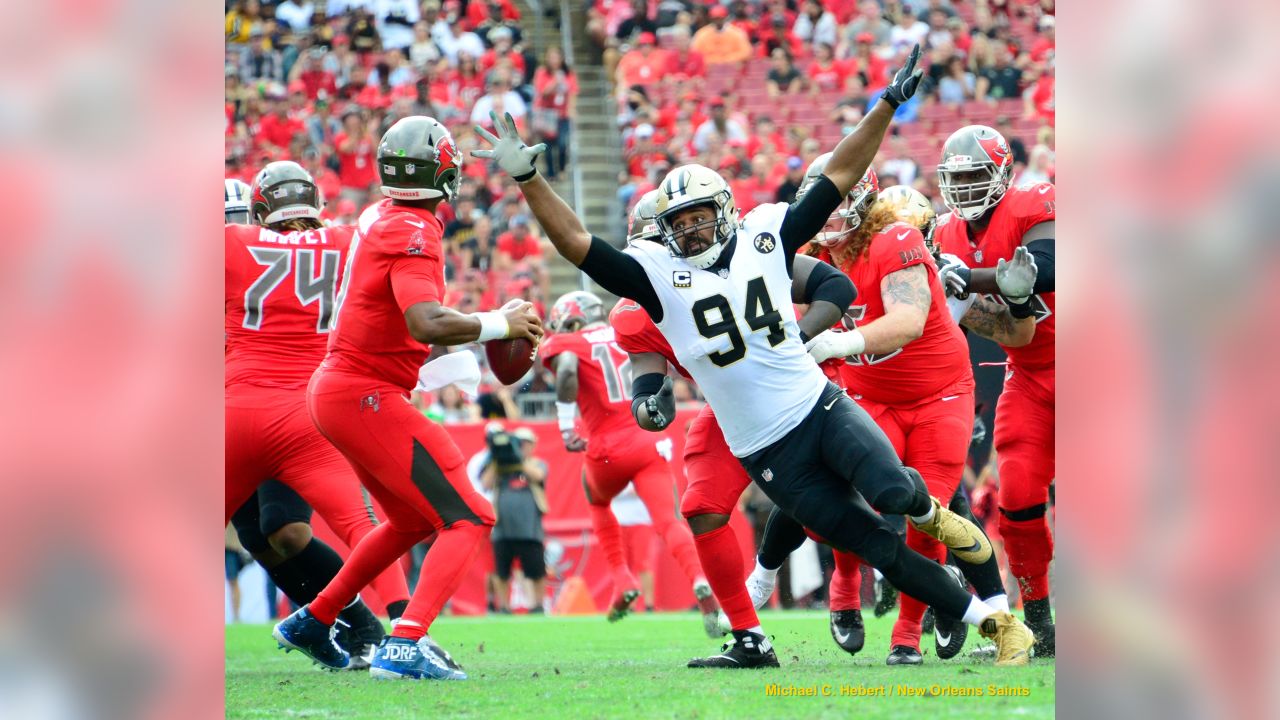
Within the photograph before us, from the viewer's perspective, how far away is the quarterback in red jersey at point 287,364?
6.34m

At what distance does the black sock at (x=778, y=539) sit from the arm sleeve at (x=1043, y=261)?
5.42ft

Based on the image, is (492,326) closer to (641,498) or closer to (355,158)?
(641,498)

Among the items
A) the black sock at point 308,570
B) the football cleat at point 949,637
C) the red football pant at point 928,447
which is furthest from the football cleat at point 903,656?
the black sock at point 308,570

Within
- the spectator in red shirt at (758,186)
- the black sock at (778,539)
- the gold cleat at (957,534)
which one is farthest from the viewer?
the spectator in red shirt at (758,186)

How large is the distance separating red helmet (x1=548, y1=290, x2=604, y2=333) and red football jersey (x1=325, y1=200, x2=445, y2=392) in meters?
4.39

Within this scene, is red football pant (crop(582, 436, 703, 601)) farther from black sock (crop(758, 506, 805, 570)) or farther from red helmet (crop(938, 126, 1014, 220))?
red helmet (crop(938, 126, 1014, 220))

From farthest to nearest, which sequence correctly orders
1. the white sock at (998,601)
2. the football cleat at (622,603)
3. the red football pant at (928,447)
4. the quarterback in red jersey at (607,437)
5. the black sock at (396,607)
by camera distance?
the football cleat at (622,603)
the quarterback in red jersey at (607,437)
the black sock at (396,607)
the red football pant at (928,447)
the white sock at (998,601)

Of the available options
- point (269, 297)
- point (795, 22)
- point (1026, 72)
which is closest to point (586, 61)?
point (795, 22)

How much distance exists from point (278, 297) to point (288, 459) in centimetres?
76

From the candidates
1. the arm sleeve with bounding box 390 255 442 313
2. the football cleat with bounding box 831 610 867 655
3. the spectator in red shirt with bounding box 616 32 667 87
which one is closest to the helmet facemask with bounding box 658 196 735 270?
the arm sleeve with bounding box 390 255 442 313

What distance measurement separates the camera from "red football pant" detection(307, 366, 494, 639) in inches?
223

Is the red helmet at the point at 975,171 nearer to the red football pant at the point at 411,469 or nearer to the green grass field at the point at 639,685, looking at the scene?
the green grass field at the point at 639,685

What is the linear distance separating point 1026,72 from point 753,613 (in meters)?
13.3
